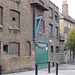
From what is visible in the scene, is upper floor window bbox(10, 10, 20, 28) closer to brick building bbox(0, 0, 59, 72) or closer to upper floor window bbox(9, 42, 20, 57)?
brick building bbox(0, 0, 59, 72)

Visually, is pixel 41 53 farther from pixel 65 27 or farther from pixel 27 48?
pixel 65 27

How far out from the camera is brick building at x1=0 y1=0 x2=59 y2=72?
51.3 ft

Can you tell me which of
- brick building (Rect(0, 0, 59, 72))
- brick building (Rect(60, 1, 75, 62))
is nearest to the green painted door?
brick building (Rect(0, 0, 59, 72))

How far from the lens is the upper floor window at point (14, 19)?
16.7m

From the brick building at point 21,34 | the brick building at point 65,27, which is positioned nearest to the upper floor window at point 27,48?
the brick building at point 21,34

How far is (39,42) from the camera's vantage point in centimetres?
2078

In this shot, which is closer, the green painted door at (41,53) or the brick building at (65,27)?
the green painted door at (41,53)

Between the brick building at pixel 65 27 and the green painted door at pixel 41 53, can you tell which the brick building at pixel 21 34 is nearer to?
the green painted door at pixel 41 53

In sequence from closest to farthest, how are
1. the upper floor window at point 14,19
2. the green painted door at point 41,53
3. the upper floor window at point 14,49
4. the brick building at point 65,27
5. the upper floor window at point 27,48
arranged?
the upper floor window at point 14,49 < the upper floor window at point 14,19 < the upper floor window at point 27,48 < the green painted door at point 41,53 < the brick building at point 65,27

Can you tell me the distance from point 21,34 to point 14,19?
1.57 m

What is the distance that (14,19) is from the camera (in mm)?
17125

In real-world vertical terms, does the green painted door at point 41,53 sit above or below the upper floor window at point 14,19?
below

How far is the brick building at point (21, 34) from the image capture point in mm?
15633

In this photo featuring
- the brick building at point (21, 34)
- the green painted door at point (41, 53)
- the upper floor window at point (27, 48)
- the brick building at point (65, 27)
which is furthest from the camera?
the brick building at point (65, 27)
